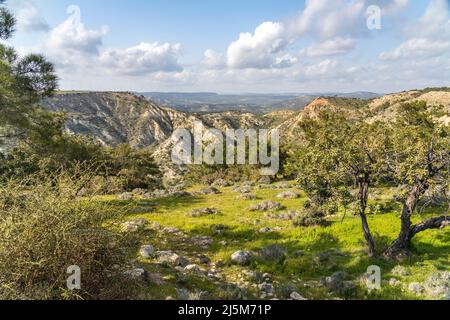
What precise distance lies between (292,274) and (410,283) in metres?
3.98

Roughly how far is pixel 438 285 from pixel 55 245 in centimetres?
1074

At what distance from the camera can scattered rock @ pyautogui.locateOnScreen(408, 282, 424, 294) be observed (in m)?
10.9

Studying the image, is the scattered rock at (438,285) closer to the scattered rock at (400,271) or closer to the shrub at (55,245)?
the scattered rock at (400,271)

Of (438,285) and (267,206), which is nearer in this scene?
(438,285)

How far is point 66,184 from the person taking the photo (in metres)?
9.34

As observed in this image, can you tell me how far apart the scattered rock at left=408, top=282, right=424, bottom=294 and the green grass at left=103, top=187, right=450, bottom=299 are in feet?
1.17

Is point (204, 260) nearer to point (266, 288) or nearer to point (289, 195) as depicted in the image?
point (266, 288)

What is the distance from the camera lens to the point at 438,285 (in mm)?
10836

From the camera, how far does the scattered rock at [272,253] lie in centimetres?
1486

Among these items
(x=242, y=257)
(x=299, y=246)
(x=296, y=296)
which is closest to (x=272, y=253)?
(x=242, y=257)

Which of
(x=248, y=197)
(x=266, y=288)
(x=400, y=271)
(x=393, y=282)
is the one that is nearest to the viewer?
(x=266, y=288)

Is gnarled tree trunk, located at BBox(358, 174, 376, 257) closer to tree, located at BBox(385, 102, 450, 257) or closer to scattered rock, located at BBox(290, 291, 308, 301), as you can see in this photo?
tree, located at BBox(385, 102, 450, 257)
